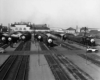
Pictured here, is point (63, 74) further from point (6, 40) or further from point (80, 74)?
point (6, 40)

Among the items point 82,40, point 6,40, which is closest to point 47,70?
point 82,40

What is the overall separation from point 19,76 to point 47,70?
358 cm

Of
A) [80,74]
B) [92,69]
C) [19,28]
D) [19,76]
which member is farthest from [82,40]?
[19,28]

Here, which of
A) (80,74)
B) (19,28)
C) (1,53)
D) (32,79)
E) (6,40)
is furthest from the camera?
(19,28)

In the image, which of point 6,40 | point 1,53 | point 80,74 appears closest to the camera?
point 80,74

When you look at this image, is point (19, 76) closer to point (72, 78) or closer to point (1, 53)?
point (72, 78)

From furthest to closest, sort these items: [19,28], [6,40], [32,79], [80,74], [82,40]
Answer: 1. [19,28]
2. [6,40]
3. [82,40]
4. [80,74]
5. [32,79]

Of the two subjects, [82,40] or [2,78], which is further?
[82,40]

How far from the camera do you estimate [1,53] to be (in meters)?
26.2

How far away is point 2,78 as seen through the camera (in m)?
12.9

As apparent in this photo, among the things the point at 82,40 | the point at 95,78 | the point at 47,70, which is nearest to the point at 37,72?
the point at 47,70

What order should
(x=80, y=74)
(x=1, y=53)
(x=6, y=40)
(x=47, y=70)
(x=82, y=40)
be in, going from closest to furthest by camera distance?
(x=80, y=74)
(x=47, y=70)
(x=1, y=53)
(x=82, y=40)
(x=6, y=40)

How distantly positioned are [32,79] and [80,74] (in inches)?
207

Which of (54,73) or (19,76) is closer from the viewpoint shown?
(19,76)
